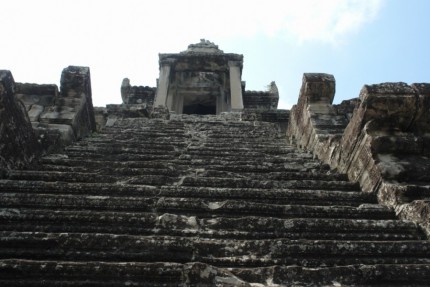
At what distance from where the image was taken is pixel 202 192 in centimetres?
351

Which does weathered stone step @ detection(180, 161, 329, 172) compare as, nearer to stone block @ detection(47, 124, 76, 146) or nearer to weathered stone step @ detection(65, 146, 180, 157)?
weathered stone step @ detection(65, 146, 180, 157)

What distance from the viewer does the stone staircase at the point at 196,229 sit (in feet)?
7.44

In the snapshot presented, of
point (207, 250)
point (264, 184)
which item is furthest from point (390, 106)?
point (207, 250)

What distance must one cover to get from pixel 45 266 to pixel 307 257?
1.50 metres

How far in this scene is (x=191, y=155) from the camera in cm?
502

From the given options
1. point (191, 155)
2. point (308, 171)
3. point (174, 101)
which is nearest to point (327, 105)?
point (308, 171)

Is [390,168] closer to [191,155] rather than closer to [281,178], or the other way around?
[281,178]

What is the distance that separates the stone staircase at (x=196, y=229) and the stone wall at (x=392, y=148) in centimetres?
14

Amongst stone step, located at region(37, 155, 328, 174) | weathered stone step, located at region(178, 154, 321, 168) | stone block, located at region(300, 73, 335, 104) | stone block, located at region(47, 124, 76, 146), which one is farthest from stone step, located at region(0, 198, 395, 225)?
stone block, located at region(300, 73, 335, 104)

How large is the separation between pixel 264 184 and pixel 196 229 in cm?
112

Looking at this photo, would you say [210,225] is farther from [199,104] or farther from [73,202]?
[199,104]

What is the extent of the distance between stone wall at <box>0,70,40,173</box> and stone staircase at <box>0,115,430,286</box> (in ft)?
0.58

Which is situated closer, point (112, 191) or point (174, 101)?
point (112, 191)

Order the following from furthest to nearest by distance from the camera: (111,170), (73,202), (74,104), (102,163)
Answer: (74,104) < (102,163) < (111,170) < (73,202)
